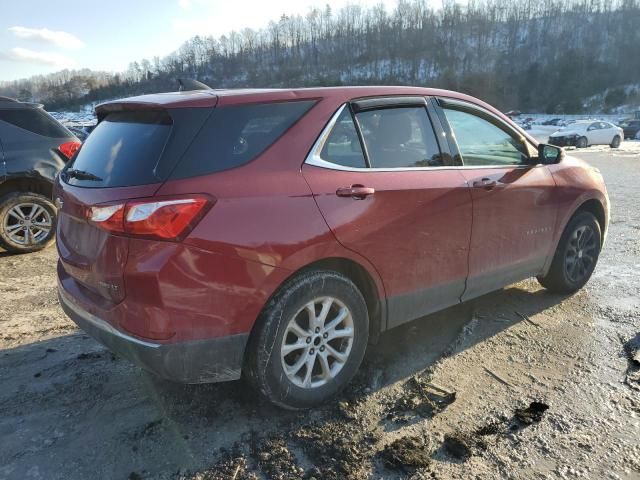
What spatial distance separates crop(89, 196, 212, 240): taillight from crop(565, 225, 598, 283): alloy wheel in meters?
3.47

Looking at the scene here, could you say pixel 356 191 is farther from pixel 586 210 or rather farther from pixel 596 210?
pixel 596 210

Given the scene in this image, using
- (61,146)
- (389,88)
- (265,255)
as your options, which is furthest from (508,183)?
(61,146)

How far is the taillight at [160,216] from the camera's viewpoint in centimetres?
239

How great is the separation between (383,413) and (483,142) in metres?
2.11

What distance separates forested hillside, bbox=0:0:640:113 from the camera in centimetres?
9619

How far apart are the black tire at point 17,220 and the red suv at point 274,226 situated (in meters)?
3.55

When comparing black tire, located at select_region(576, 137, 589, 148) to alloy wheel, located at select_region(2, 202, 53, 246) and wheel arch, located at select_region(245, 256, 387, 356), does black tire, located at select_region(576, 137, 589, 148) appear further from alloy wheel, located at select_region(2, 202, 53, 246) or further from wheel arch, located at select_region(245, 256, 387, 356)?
wheel arch, located at select_region(245, 256, 387, 356)

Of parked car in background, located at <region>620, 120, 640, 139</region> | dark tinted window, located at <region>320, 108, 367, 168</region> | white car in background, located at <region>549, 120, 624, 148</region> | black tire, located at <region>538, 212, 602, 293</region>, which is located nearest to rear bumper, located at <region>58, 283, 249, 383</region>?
dark tinted window, located at <region>320, 108, 367, 168</region>

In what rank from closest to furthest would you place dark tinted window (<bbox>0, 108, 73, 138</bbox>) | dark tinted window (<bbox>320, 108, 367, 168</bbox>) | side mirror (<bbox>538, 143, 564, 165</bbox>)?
dark tinted window (<bbox>320, 108, 367, 168</bbox>) < side mirror (<bbox>538, 143, 564, 165</bbox>) < dark tinted window (<bbox>0, 108, 73, 138</bbox>)

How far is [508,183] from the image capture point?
12.5ft

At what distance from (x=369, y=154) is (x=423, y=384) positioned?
4.82 feet

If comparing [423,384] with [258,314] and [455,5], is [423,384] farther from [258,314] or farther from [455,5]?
[455,5]

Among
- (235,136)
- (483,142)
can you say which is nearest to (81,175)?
(235,136)

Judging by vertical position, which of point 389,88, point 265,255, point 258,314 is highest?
point 389,88
